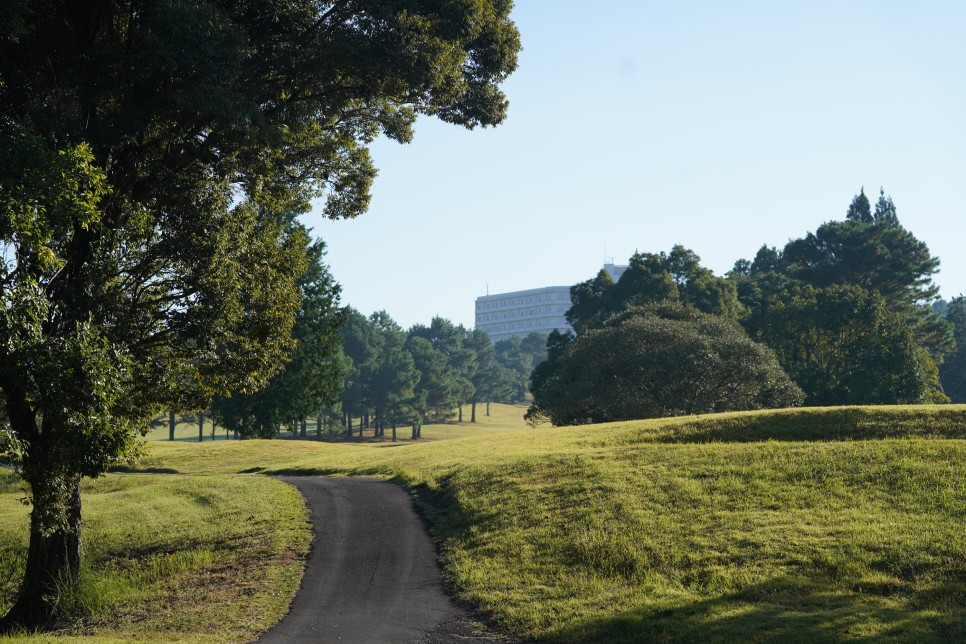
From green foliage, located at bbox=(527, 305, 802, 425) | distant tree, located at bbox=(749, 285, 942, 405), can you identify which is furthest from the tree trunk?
distant tree, located at bbox=(749, 285, 942, 405)

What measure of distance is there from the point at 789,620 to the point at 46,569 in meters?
15.8

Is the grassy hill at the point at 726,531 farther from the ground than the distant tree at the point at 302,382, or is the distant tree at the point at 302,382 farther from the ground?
the distant tree at the point at 302,382

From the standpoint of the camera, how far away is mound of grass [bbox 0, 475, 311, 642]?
16.8 metres

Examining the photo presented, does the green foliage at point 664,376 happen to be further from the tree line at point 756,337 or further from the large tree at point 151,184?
the large tree at point 151,184

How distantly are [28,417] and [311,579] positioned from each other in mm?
6952

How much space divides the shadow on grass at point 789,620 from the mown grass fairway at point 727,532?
4 cm

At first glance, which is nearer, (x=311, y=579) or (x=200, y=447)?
(x=311, y=579)

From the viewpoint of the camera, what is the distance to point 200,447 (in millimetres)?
53906

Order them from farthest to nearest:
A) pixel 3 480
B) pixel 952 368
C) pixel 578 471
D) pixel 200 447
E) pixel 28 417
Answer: pixel 952 368, pixel 200 447, pixel 3 480, pixel 578 471, pixel 28 417

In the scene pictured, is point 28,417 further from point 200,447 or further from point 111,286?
point 200,447

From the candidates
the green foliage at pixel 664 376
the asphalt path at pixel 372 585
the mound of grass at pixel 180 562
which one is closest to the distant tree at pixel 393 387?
the green foliage at pixel 664 376

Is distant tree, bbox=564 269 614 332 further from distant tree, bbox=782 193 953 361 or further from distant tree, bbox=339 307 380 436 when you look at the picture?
distant tree, bbox=339 307 380 436

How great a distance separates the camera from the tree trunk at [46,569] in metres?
17.9

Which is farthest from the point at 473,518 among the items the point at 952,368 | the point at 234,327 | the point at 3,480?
the point at 952,368
